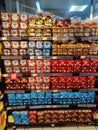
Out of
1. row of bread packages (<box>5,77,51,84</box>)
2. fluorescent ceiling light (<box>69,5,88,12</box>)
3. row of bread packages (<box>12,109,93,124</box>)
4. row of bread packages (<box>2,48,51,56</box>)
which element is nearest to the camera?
row of bread packages (<box>2,48,51,56</box>)

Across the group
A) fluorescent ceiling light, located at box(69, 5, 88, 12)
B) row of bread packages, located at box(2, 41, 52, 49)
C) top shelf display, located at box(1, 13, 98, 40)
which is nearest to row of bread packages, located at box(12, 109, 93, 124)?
row of bread packages, located at box(2, 41, 52, 49)

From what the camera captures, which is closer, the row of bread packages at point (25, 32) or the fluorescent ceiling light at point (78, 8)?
the row of bread packages at point (25, 32)

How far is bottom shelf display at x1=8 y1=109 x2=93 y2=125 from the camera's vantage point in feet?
10.5

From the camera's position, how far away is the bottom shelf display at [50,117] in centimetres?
319

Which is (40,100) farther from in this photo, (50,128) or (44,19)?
(44,19)

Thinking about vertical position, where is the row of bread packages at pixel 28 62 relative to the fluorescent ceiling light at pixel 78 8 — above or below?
below

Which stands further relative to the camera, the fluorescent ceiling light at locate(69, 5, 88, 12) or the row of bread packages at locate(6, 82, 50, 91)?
the fluorescent ceiling light at locate(69, 5, 88, 12)

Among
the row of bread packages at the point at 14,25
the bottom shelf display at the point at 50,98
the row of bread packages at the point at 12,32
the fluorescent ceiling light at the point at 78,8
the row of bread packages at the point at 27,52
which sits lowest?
the bottom shelf display at the point at 50,98

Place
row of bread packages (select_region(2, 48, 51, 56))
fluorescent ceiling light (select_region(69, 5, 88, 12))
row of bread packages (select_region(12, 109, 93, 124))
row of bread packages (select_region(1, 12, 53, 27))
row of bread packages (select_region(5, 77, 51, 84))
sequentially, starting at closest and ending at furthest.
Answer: row of bread packages (select_region(1, 12, 53, 27)) → row of bread packages (select_region(2, 48, 51, 56)) → row of bread packages (select_region(5, 77, 51, 84)) → row of bread packages (select_region(12, 109, 93, 124)) → fluorescent ceiling light (select_region(69, 5, 88, 12))

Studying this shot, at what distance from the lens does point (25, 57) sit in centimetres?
296

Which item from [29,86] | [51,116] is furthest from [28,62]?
[51,116]

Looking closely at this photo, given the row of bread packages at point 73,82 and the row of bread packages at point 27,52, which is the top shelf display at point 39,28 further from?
the row of bread packages at point 73,82

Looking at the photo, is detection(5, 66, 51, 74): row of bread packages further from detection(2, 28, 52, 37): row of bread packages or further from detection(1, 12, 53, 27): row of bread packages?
detection(1, 12, 53, 27): row of bread packages

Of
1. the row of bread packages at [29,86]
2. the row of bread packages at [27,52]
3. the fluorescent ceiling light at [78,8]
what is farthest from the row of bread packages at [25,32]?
the fluorescent ceiling light at [78,8]
